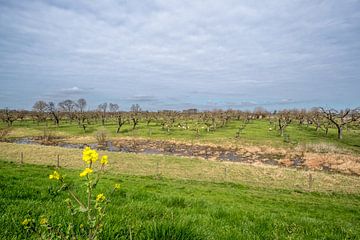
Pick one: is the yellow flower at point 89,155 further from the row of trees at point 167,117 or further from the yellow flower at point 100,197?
the row of trees at point 167,117

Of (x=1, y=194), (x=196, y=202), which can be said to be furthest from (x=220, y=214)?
(x=1, y=194)

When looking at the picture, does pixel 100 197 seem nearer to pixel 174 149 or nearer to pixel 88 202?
pixel 88 202

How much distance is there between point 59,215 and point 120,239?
1.62m

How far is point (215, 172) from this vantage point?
38.8 metres

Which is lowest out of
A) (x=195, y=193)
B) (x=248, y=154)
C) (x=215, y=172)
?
(x=248, y=154)

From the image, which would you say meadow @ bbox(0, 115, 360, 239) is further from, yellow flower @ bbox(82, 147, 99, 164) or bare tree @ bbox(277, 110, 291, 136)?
bare tree @ bbox(277, 110, 291, 136)

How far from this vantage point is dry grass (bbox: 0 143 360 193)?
111 feet

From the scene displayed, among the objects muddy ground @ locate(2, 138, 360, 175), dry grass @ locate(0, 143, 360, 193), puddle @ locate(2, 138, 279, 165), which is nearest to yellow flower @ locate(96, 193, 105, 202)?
dry grass @ locate(0, 143, 360, 193)

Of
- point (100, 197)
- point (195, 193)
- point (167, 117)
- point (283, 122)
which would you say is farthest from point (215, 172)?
point (167, 117)

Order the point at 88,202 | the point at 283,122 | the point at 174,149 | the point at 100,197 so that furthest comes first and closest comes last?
the point at 283,122 → the point at 174,149 → the point at 100,197 → the point at 88,202

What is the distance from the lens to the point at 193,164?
4419 centimetres

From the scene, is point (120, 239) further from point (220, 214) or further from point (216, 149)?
point (216, 149)

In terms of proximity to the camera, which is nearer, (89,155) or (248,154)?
(89,155)

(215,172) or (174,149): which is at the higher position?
(215,172)
